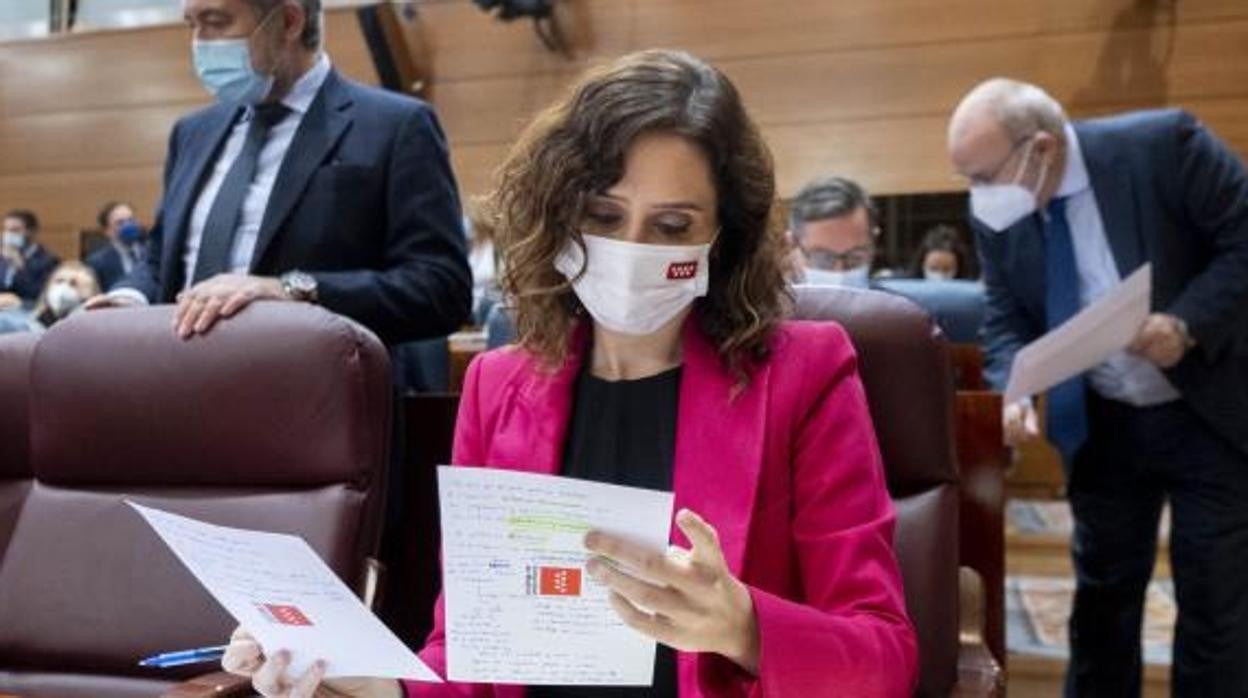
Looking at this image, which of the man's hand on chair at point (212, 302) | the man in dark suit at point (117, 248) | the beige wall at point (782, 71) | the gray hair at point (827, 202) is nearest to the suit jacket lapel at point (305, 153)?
the man's hand on chair at point (212, 302)

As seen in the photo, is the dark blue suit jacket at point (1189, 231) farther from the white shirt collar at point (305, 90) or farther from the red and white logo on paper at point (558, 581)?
the red and white logo on paper at point (558, 581)

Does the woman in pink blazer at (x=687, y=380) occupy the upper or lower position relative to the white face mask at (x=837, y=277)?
upper

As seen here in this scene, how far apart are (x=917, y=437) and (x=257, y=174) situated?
3.45 ft

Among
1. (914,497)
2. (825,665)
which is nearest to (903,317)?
(914,497)

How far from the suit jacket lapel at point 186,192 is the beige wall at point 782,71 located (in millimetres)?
2242

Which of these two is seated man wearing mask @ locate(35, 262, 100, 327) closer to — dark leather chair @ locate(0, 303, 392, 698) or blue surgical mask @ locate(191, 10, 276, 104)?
blue surgical mask @ locate(191, 10, 276, 104)

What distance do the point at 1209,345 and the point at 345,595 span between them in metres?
1.55

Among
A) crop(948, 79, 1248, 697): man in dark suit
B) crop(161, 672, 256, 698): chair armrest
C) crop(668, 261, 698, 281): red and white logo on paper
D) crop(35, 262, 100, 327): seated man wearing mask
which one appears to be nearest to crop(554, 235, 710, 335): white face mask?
crop(668, 261, 698, 281): red and white logo on paper

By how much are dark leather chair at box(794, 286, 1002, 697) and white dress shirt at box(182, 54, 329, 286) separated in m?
0.84

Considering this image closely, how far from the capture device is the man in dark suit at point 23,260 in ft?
16.5

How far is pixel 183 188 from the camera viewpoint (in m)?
1.74

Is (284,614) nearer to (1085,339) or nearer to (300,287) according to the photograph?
(300,287)

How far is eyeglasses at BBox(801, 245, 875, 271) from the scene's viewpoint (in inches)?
94.8

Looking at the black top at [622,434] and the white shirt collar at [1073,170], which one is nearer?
the black top at [622,434]
